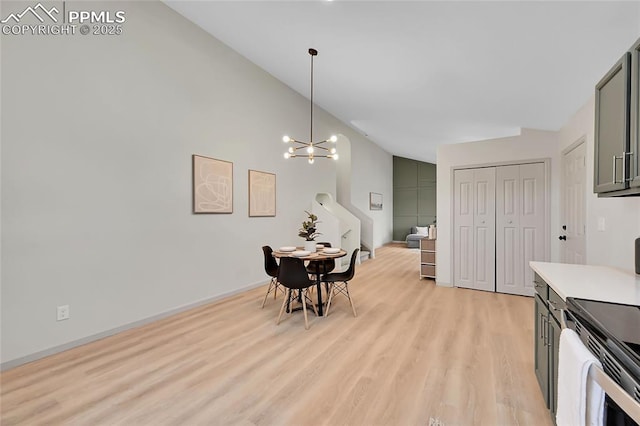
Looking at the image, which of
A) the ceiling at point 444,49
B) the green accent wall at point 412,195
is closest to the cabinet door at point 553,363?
the ceiling at point 444,49

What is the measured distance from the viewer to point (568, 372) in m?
1.08

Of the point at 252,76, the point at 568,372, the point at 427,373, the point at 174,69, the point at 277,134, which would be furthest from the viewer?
the point at 277,134

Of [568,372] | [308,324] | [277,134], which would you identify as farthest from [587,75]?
[277,134]

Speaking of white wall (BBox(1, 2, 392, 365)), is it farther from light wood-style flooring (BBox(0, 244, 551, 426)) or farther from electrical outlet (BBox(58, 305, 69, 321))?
light wood-style flooring (BBox(0, 244, 551, 426))

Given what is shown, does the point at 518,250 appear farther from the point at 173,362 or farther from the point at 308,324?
the point at 173,362

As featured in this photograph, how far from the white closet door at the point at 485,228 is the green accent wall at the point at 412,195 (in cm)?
688

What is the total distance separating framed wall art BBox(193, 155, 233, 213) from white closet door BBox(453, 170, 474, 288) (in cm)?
357

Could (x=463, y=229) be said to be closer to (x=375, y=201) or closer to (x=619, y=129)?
(x=619, y=129)

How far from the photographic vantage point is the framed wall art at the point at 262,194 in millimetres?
4754

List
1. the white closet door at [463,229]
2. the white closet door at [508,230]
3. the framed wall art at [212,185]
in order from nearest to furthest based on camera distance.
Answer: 1. the framed wall art at [212,185]
2. the white closet door at [508,230]
3. the white closet door at [463,229]

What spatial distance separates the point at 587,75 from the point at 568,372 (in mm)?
2683

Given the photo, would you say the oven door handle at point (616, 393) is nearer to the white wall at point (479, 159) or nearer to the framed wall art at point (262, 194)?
the white wall at point (479, 159)

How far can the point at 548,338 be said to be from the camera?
170 centimetres

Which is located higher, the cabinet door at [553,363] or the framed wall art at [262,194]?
the framed wall art at [262,194]
